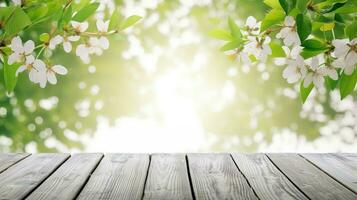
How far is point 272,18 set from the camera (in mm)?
992

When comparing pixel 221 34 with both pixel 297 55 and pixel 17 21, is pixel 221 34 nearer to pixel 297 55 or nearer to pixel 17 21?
pixel 297 55

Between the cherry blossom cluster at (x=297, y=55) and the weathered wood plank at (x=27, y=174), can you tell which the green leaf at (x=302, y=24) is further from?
the weathered wood plank at (x=27, y=174)

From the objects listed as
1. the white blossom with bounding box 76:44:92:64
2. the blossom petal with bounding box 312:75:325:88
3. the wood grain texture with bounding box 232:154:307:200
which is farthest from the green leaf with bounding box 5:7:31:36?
the wood grain texture with bounding box 232:154:307:200

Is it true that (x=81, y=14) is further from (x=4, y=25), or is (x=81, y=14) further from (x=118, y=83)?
(x=118, y=83)

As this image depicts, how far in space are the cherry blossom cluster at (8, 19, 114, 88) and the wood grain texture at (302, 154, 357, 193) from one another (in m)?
0.92

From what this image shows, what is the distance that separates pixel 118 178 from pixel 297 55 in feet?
2.64

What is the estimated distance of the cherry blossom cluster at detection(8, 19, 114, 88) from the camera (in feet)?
3.34

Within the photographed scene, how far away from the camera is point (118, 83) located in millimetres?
5184

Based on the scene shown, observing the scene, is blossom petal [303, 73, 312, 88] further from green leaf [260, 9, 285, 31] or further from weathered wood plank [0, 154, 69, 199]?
weathered wood plank [0, 154, 69, 199]

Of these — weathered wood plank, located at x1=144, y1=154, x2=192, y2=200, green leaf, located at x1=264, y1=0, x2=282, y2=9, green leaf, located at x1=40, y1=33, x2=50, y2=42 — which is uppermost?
green leaf, located at x1=264, y1=0, x2=282, y2=9

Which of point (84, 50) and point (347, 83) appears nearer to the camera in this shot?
point (347, 83)

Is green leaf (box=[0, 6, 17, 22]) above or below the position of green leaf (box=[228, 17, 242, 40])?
above

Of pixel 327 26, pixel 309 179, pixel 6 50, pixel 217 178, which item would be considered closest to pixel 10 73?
pixel 6 50

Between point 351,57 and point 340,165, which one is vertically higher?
point 351,57
